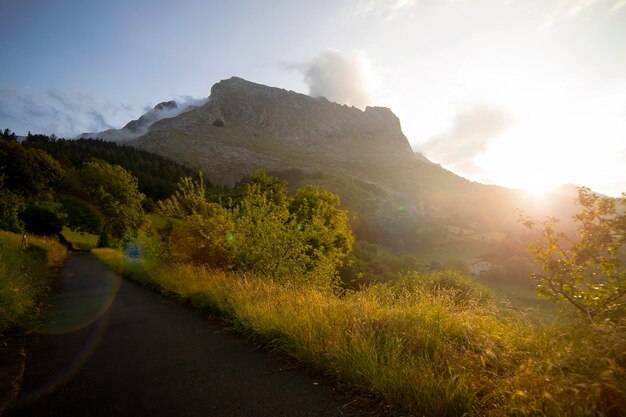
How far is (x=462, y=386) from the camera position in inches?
143

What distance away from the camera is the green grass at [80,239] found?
42.7 m

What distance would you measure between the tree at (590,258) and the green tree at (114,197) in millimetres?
45219

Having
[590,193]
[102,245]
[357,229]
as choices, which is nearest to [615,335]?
[590,193]

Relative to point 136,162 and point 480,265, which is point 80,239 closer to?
point 480,265

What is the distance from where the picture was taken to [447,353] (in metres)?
4.45

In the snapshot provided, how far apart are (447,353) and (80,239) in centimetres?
5406

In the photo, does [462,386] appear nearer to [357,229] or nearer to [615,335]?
[615,335]

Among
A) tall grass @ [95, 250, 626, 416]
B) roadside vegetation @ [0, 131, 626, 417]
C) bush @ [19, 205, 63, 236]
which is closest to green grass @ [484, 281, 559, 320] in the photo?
roadside vegetation @ [0, 131, 626, 417]

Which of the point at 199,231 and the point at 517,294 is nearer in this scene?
the point at 199,231

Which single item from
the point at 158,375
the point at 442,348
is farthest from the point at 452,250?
the point at 158,375

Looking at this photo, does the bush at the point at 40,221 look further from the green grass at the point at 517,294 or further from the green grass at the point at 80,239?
the green grass at the point at 517,294

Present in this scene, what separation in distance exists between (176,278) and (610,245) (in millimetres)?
13185

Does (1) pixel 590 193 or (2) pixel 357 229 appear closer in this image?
(1) pixel 590 193

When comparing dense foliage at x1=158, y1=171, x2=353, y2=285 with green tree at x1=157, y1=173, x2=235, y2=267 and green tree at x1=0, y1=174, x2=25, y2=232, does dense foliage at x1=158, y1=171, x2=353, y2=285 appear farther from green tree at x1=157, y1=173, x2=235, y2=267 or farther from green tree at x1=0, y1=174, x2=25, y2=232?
green tree at x1=0, y1=174, x2=25, y2=232
